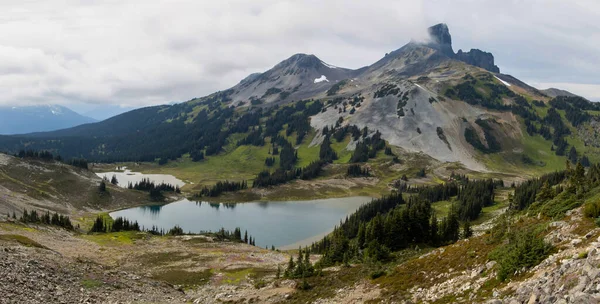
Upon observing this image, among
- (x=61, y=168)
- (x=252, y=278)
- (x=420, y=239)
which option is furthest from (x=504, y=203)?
(x=61, y=168)

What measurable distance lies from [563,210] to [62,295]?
4216cm

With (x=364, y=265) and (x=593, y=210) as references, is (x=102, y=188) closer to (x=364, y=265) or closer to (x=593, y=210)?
(x=364, y=265)

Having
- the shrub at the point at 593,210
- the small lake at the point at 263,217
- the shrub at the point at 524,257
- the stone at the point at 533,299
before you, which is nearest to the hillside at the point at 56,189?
the small lake at the point at 263,217

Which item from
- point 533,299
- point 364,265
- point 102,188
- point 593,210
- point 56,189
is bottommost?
point 102,188

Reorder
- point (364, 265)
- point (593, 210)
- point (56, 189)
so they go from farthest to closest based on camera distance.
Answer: point (56, 189), point (364, 265), point (593, 210)

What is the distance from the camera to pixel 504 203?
129750 millimetres

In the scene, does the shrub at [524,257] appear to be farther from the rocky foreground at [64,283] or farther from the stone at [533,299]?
the rocky foreground at [64,283]

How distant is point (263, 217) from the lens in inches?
6275

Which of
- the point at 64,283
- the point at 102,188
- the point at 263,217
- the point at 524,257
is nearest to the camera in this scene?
the point at 524,257

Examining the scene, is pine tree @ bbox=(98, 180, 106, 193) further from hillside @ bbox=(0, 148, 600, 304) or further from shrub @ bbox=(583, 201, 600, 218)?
shrub @ bbox=(583, 201, 600, 218)

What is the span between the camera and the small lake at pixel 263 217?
423 ft

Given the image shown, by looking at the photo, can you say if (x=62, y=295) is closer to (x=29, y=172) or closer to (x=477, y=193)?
(x=477, y=193)

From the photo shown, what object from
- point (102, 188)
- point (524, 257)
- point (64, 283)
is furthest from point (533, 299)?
point (102, 188)

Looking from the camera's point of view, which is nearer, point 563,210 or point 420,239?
point 563,210
